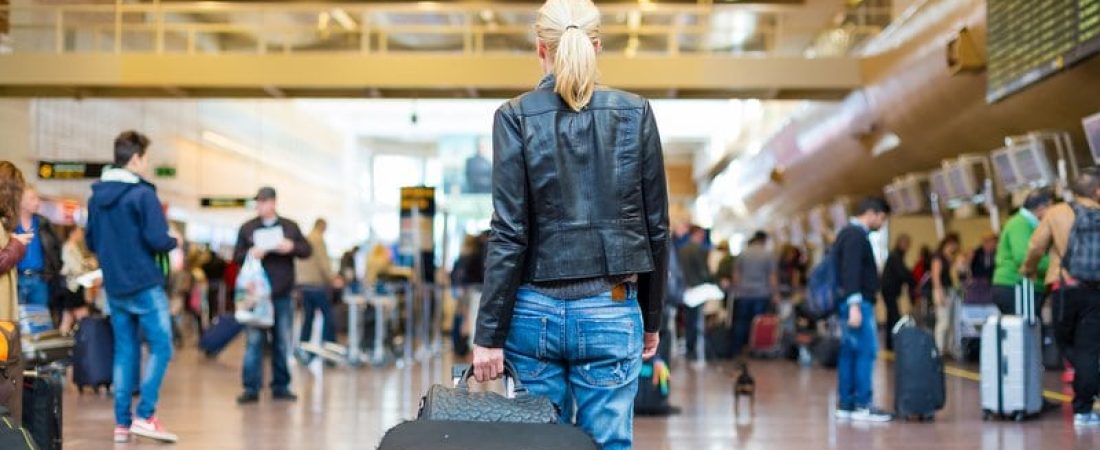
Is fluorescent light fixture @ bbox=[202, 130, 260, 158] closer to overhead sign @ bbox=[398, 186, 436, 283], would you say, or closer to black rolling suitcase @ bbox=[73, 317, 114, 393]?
overhead sign @ bbox=[398, 186, 436, 283]

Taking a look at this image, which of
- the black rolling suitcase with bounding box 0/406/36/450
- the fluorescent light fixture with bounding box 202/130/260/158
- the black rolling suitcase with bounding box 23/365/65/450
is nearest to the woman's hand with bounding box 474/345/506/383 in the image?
the black rolling suitcase with bounding box 0/406/36/450

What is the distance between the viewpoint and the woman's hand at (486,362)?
3.34 m

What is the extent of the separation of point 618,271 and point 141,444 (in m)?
5.00

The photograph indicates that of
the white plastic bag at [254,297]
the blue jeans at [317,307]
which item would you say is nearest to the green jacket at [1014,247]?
the white plastic bag at [254,297]

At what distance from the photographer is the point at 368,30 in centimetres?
1836

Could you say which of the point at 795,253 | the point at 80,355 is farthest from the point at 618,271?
the point at 795,253

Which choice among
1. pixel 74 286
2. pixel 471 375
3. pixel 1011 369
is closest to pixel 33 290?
pixel 74 286

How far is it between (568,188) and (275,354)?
7788 mm

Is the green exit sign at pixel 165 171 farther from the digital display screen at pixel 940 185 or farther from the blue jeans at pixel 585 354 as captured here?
the blue jeans at pixel 585 354

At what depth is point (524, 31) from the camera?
18172mm

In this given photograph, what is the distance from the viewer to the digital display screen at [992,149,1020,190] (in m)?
12.9

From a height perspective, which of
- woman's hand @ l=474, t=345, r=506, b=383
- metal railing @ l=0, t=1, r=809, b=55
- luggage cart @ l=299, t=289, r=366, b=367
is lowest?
luggage cart @ l=299, t=289, r=366, b=367

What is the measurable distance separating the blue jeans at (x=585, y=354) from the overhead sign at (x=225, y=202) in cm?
2149

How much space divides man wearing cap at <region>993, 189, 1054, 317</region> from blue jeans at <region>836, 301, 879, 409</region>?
1147mm
